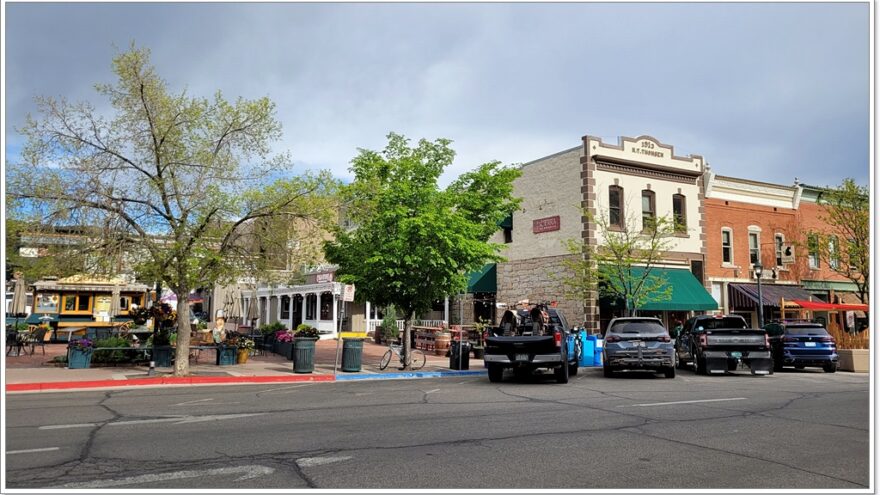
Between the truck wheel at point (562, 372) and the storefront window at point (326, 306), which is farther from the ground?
the storefront window at point (326, 306)

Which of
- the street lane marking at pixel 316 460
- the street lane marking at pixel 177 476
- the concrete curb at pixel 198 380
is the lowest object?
the concrete curb at pixel 198 380

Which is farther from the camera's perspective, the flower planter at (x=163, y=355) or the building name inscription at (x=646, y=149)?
the building name inscription at (x=646, y=149)

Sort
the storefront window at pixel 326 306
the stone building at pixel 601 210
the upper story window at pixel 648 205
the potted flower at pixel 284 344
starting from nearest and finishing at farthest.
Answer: the potted flower at pixel 284 344 < the stone building at pixel 601 210 < the upper story window at pixel 648 205 < the storefront window at pixel 326 306

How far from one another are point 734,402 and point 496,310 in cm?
2167

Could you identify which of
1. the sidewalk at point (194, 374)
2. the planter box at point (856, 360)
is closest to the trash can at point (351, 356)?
the sidewalk at point (194, 374)

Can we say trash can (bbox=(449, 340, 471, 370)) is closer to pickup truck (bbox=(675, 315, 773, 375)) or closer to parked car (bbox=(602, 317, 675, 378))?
parked car (bbox=(602, 317, 675, 378))

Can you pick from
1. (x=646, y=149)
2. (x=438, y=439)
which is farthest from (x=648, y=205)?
(x=438, y=439)

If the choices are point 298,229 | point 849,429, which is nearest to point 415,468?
point 849,429

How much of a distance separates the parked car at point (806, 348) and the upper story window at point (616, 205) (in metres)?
9.33

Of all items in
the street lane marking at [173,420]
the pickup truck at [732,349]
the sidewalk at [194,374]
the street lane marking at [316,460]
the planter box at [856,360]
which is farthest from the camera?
the planter box at [856,360]

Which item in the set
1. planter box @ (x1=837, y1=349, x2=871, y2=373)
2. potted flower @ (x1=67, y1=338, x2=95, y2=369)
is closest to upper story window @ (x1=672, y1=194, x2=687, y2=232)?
planter box @ (x1=837, y1=349, x2=871, y2=373)

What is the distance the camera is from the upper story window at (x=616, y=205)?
29.2 m

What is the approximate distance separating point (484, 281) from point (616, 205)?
7.89 meters

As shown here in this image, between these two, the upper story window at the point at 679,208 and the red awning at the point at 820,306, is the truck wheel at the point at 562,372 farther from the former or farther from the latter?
the red awning at the point at 820,306
